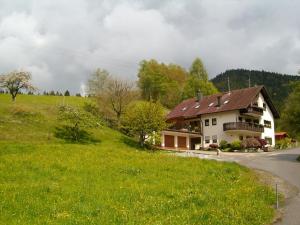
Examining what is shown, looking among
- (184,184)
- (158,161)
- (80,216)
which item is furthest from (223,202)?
(158,161)

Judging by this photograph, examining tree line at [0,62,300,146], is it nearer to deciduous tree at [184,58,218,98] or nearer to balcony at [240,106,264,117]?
deciduous tree at [184,58,218,98]

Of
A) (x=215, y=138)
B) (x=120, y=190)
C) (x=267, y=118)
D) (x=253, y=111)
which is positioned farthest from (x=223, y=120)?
(x=120, y=190)

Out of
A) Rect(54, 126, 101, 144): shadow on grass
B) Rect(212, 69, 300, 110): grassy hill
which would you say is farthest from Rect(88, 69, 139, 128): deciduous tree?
Rect(212, 69, 300, 110): grassy hill

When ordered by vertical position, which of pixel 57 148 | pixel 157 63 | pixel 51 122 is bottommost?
pixel 57 148

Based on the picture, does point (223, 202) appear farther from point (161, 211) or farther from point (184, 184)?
point (184, 184)

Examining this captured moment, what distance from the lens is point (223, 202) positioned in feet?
56.7

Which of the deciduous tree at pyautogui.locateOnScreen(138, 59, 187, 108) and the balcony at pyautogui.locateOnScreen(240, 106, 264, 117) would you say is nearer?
the balcony at pyautogui.locateOnScreen(240, 106, 264, 117)

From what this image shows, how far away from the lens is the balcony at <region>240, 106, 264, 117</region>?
73688mm

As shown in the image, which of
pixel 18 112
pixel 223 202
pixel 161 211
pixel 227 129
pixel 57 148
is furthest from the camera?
pixel 227 129

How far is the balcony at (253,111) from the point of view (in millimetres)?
73688

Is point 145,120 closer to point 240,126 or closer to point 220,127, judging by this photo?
point 240,126

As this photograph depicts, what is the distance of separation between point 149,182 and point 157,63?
94309mm

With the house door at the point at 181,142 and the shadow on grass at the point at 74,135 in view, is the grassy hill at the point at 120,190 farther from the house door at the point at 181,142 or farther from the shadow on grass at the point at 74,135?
the house door at the point at 181,142

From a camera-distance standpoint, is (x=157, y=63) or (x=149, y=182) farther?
(x=157, y=63)
